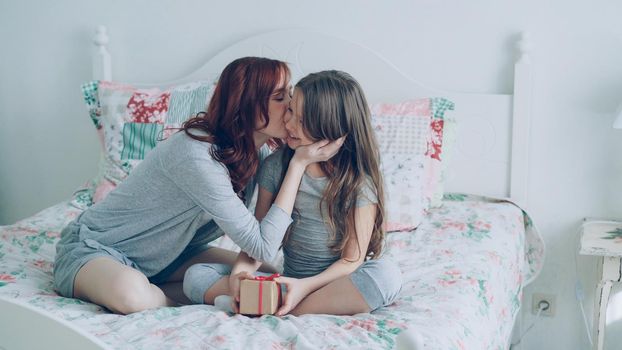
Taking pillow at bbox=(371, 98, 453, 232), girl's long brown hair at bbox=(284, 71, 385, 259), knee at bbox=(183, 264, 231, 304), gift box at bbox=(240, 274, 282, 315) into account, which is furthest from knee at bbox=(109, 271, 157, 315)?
pillow at bbox=(371, 98, 453, 232)

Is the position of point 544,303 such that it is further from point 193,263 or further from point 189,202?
point 189,202

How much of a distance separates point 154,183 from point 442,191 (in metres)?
1.02

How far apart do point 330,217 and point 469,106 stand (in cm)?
96

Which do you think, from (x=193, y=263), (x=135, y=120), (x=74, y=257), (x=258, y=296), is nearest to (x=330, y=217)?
(x=258, y=296)

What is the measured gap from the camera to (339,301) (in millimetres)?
1558

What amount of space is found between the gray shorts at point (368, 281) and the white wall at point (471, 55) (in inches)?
41.2

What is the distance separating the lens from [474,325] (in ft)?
5.14

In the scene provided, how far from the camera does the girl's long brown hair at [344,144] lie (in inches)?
64.9

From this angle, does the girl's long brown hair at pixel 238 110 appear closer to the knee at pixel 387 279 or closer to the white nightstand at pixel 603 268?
the knee at pixel 387 279

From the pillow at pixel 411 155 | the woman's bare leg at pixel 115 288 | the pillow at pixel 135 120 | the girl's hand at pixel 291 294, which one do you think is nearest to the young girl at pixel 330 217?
the girl's hand at pixel 291 294

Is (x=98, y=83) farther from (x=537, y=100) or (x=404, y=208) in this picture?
(x=537, y=100)

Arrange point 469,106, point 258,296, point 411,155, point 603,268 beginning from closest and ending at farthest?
point 258,296
point 603,268
point 411,155
point 469,106

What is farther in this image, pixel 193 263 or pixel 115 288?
pixel 193 263

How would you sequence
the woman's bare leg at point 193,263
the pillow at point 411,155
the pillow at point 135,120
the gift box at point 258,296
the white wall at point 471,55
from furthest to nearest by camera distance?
the pillow at point 135,120, the white wall at point 471,55, the pillow at point 411,155, the woman's bare leg at point 193,263, the gift box at point 258,296
